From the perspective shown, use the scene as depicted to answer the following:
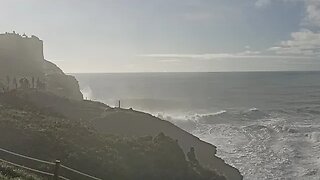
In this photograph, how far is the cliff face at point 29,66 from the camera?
6278cm

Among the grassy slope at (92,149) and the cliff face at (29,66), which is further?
the cliff face at (29,66)

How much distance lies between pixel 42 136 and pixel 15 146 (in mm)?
2024

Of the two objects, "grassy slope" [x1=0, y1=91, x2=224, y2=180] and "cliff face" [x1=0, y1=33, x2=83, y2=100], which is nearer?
"grassy slope" [x1=0, y1=91, x2=224, y2=180]

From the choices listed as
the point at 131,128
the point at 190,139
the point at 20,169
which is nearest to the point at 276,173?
the point at 190,139

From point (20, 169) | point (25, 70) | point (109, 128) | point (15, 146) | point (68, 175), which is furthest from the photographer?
point (25, 70)

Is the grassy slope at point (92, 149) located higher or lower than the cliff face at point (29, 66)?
lower

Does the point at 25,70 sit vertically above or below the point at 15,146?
above

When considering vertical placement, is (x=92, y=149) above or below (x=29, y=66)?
below

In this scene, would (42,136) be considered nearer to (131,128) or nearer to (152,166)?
(152,166)

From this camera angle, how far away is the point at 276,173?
4094 cm

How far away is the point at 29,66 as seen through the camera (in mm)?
75188

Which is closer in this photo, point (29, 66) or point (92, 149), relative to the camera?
point (92, 149)

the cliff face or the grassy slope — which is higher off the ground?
the cliff face

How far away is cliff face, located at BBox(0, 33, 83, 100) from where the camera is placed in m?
62.8
